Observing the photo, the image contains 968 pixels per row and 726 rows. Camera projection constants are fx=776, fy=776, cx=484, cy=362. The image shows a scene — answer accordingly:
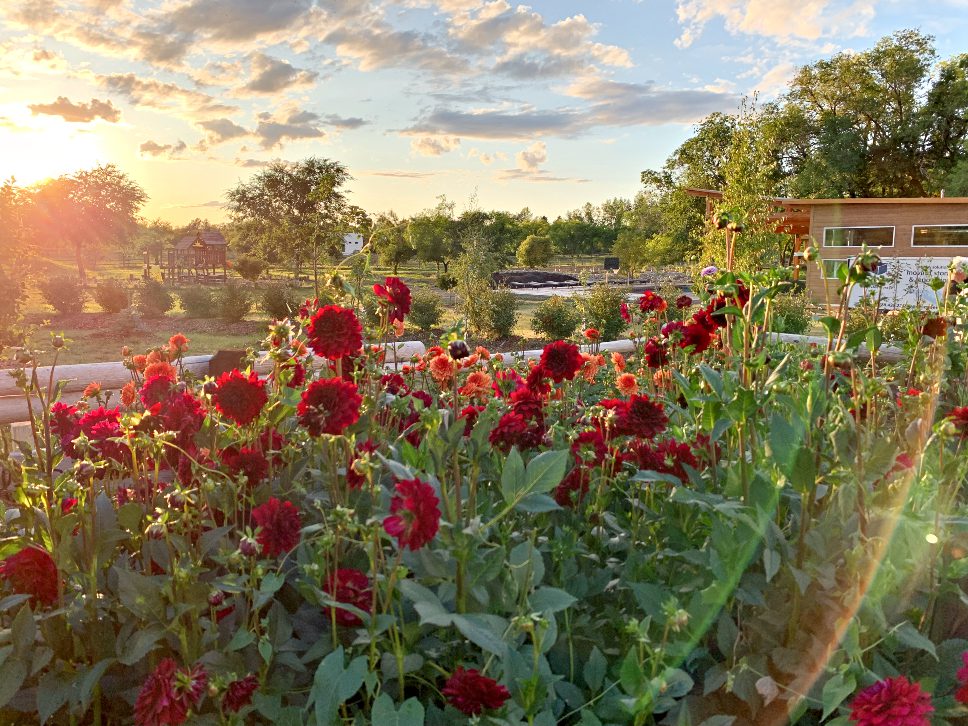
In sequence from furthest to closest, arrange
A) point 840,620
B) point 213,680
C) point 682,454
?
point 682,454, point 840,620, point 213,680

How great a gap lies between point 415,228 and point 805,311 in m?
30.2

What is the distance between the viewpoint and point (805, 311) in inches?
413

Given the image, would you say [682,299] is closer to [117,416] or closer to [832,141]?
[117,416]

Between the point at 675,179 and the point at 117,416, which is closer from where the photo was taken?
the point at 117,416

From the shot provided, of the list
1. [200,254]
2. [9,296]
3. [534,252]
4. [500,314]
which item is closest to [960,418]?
[500,314]

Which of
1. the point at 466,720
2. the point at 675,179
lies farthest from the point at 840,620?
the point at 675,179

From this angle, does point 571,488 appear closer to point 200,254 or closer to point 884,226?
point 884,226

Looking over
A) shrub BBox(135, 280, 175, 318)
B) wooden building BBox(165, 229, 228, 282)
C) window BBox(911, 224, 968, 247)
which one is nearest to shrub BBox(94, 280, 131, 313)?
shrub BBox(135, 280, 175, 318)

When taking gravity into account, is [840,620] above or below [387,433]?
below

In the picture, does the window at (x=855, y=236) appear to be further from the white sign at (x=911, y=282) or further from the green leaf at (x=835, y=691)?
the green leaf at (x=835, y=691)

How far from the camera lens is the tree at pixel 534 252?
138ft

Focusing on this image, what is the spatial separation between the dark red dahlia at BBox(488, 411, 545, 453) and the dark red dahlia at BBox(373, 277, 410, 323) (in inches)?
15.8

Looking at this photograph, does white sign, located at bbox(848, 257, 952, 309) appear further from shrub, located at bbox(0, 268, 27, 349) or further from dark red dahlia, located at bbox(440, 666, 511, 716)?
shrub, located at bbox(0, 268, 27, 349)

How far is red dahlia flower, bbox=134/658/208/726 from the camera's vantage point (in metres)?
1.15
